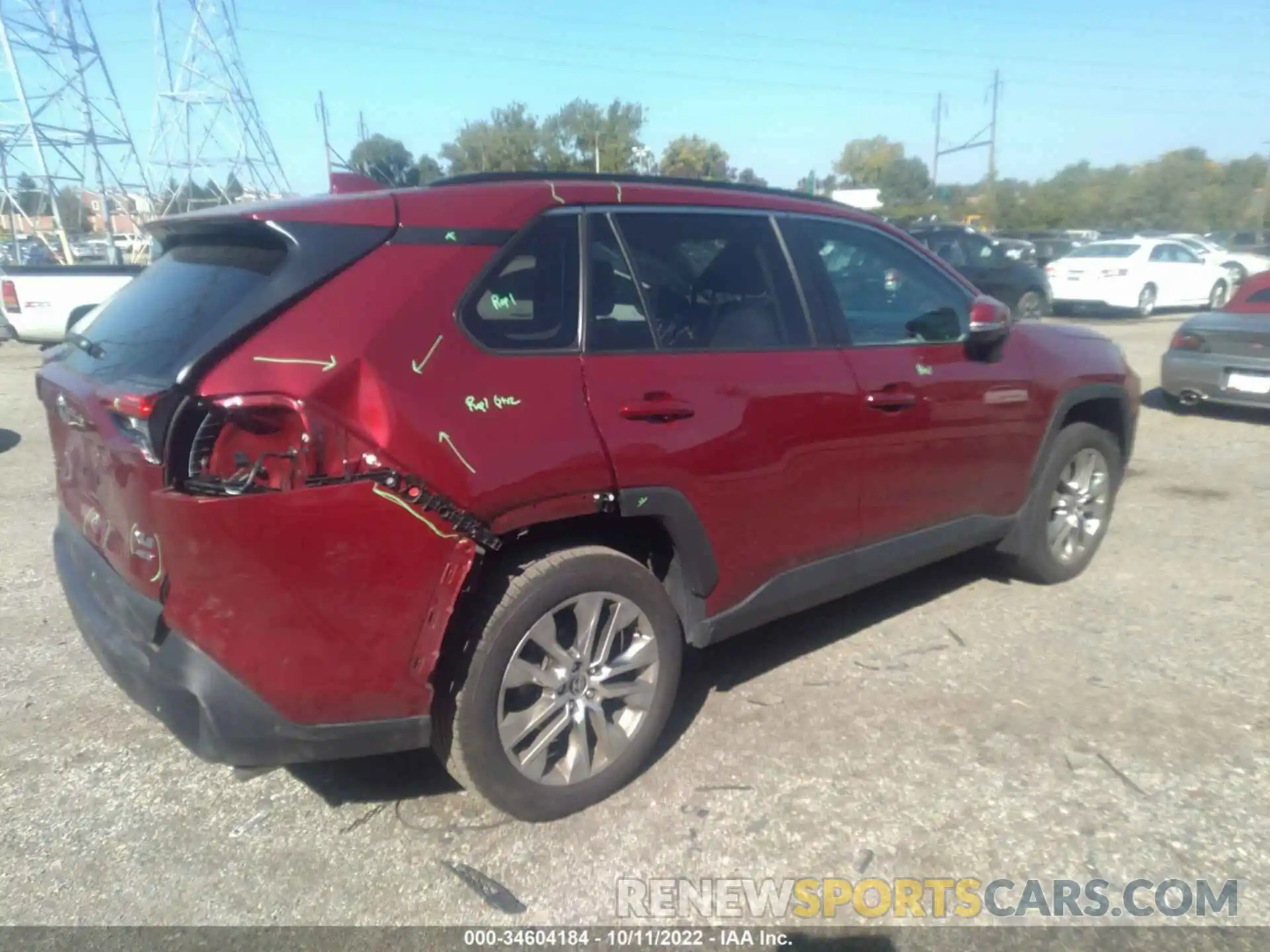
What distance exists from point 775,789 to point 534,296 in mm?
1750

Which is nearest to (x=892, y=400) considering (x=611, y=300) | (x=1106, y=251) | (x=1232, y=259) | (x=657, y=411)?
(x=657, y=411)

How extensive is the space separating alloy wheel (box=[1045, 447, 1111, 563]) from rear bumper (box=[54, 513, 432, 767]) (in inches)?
135

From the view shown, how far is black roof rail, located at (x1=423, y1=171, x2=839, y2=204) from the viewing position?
3.22m

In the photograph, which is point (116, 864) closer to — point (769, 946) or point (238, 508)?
point (238, 508)

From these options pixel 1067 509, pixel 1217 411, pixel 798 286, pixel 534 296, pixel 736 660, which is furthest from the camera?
pixel 1217 411

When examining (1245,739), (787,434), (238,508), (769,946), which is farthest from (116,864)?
(1245,739)

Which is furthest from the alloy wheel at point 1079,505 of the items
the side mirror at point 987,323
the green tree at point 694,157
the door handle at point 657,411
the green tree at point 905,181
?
the green tree at point 905,181

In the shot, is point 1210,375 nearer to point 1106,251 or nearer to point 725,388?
point 725,388

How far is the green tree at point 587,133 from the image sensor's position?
133 ft

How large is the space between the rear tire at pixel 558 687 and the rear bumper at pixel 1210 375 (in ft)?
24.8

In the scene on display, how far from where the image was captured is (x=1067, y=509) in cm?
495

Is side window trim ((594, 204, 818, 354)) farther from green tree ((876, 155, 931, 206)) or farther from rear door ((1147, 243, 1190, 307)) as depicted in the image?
green tree ((876, 155, 931, 206))

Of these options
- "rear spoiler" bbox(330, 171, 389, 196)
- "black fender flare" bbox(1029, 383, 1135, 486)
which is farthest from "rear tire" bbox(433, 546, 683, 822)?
"black fender flare" bbox(1029, 383, 1135, 486)

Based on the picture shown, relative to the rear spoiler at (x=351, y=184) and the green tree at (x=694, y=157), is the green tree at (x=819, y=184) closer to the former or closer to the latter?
the green tree at (x=694, y=157)
